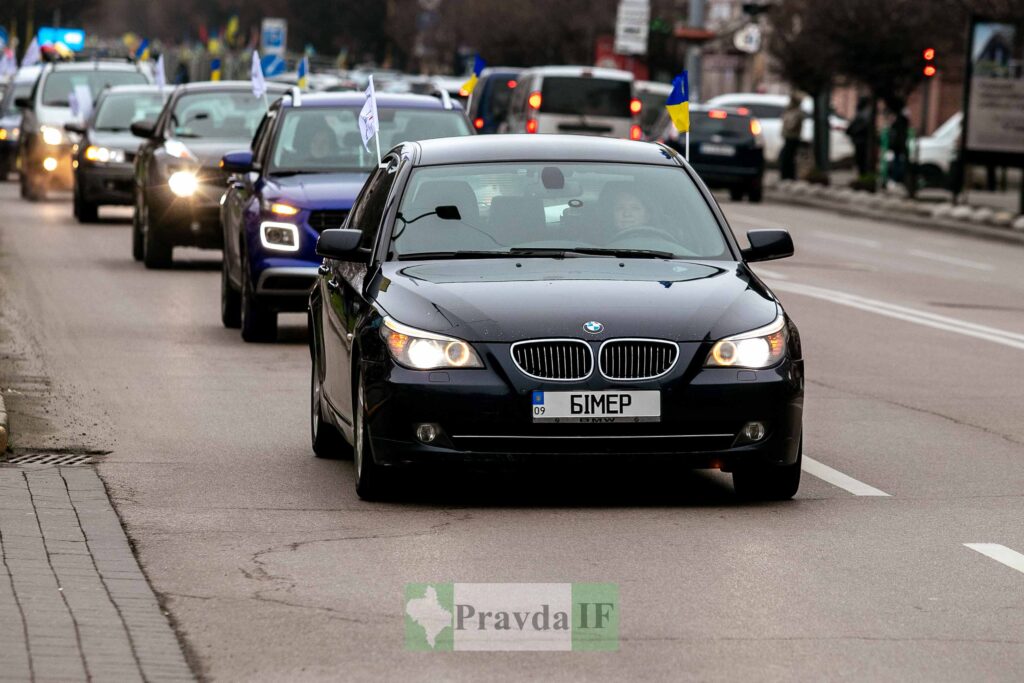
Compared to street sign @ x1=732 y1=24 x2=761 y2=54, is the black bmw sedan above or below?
above

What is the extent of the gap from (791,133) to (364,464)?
39.6 metres

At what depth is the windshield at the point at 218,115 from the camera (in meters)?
23.1

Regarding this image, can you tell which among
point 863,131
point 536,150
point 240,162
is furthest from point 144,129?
point 863,131

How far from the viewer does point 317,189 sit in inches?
642

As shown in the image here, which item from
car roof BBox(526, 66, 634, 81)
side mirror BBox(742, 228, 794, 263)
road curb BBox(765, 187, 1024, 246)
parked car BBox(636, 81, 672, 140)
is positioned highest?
side mirror BBox(742, 228, 794, 263)

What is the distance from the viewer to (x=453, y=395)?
8.90m

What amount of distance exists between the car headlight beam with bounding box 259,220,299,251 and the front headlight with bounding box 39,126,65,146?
19.4 metres

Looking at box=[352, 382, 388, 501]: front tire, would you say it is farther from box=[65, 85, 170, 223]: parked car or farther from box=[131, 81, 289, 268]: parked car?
box=[65, 85, 170, 223]: parked car

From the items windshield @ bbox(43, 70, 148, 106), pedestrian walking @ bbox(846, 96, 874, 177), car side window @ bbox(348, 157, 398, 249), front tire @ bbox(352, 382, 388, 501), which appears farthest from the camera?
pedestrian walking @ bbox(846, 96, 874, 177)

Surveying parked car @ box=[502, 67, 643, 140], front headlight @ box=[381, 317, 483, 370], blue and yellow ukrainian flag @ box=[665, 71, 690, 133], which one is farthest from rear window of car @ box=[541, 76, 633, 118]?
front headlight @ box=[381, 317, 483, 370]

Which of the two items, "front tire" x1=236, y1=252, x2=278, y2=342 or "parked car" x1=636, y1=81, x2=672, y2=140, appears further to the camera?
"parked car" x1=636, y1=81, x2=672, y2=140

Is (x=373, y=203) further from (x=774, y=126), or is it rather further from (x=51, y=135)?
(x=774, y=126)

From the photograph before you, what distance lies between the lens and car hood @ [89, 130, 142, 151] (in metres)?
29.4

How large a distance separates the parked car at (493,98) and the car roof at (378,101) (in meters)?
28.6
